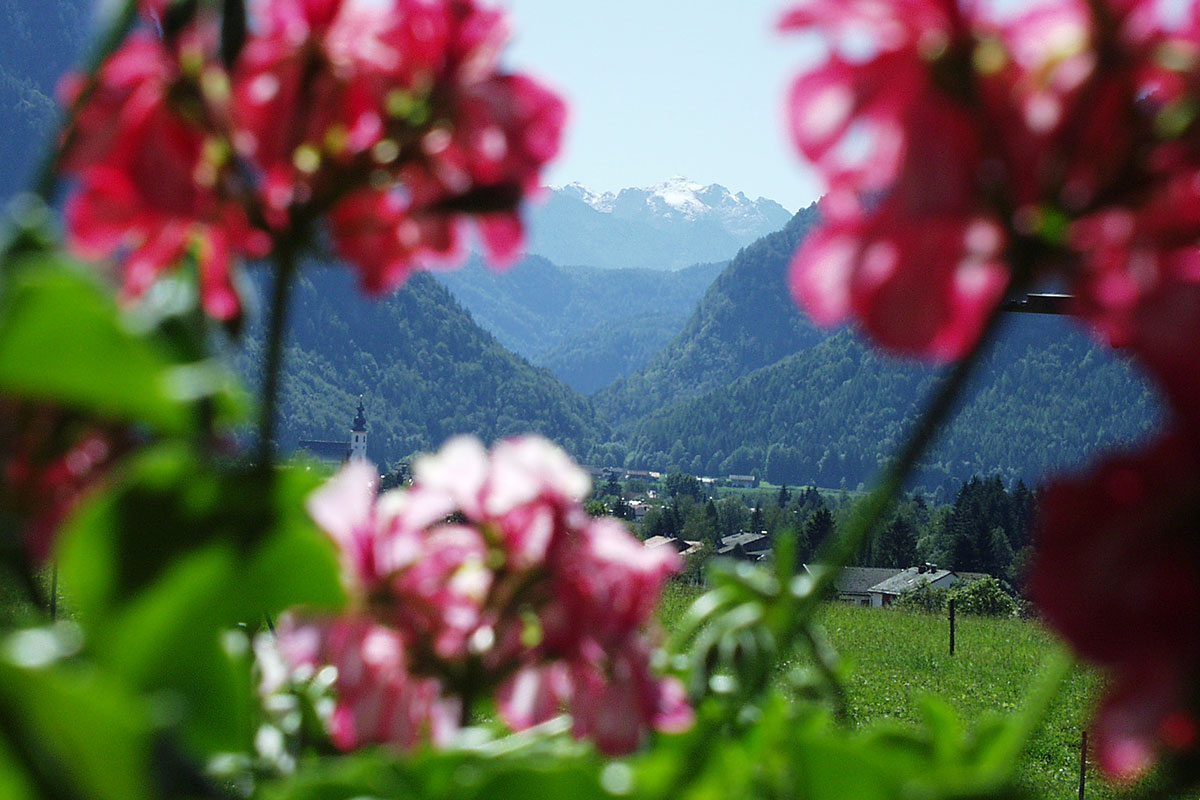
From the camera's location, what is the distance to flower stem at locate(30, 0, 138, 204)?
31cm

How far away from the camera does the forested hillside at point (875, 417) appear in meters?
61.8

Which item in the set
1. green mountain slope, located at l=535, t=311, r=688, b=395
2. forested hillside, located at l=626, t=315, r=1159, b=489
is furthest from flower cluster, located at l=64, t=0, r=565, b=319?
green mountain slope, located at l=535, t=311, r=688, b=395

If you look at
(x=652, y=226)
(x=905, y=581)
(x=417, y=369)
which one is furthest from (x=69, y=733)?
(x=652, y=226)

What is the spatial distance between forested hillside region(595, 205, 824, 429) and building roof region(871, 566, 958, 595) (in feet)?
175

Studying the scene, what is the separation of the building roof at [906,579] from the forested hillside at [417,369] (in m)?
40.8

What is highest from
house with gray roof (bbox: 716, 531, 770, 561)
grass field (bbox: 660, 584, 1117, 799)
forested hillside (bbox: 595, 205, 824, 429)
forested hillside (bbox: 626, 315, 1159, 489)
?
forested hillside (bbox: 595, 205, 824, 429)

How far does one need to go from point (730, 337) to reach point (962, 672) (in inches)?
3151

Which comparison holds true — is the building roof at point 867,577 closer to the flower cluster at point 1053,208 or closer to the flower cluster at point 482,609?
the flower cluster at point 482,609

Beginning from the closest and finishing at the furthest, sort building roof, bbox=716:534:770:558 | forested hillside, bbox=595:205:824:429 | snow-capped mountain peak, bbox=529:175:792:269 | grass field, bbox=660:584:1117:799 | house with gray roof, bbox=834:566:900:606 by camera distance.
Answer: grass field, bbox=660:584:1117:799 < house with gray roof, bbox=834:566:900:606 < building roof, bbox=716:534:770:558 < forested hillside, bbox=595:205:824:429 < snow-capped mountain peak, bbox=529:175:792:269

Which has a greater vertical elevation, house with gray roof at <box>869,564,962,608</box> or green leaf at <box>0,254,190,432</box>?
green leaf at <box>0,254,190,432</box>

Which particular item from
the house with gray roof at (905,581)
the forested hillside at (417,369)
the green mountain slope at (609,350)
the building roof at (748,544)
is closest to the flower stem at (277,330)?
the house with gray roof at (905,581)

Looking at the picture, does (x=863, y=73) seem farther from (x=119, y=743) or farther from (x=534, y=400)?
(x=534, y=400)

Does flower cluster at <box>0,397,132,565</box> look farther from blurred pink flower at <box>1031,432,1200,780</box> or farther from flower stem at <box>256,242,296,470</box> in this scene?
blurred pink flower at <box>1031,432,1200,780</box>

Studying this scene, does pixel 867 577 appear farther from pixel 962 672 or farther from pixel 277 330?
pixel 277 330
